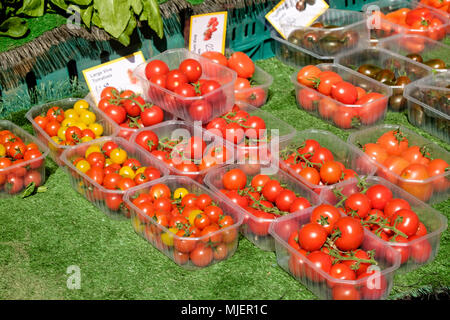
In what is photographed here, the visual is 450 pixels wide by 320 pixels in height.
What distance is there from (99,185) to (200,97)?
806mm

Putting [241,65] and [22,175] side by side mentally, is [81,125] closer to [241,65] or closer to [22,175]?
[22,175]

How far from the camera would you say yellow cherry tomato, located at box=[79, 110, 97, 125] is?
145 inches

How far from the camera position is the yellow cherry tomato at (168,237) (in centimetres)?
279

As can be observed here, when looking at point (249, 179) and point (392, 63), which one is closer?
point (249, 179)

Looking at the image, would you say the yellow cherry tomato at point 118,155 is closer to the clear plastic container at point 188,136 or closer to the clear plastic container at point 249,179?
the clear plastic container at point 188,136

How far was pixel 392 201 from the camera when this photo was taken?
2979 millimetres

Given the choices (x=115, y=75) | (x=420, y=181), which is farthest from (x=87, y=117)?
(x=420, y=181)

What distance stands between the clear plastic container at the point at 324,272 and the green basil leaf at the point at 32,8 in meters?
2.05

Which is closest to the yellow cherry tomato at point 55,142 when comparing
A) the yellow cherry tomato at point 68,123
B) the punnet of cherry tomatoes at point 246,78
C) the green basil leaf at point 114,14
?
the yellow cherry tomato at point 68,123

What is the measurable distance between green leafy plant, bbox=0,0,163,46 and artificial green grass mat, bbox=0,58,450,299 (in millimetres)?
1077

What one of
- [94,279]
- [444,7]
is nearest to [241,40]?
[444,7]

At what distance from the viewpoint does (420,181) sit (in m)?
3.14

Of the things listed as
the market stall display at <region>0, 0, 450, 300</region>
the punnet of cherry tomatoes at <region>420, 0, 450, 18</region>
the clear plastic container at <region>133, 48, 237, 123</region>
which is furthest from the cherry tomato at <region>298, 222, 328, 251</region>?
the punnet of cherry tomatoes at <region>420, 0, 450, 18</region>

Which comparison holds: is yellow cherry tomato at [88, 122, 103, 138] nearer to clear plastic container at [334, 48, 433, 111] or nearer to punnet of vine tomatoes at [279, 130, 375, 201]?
punnet of vine tomatoes at [279, 130, 375, 201]
